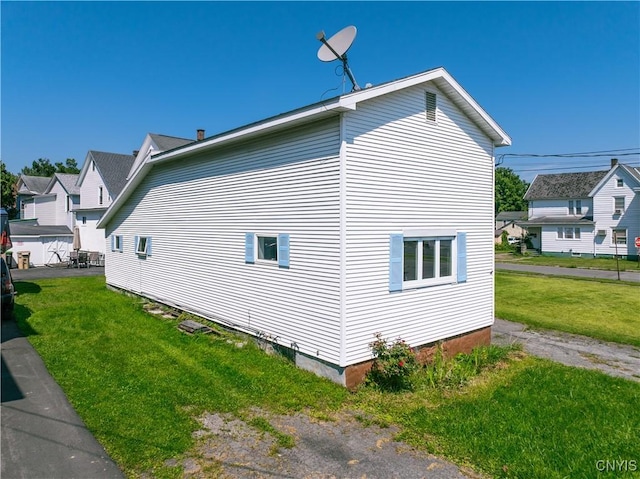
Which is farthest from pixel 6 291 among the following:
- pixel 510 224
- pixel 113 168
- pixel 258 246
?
pixel 510 224

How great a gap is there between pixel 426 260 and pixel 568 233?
36.1 m

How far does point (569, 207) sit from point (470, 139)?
36922mm

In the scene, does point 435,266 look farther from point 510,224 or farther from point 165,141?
point 510,224

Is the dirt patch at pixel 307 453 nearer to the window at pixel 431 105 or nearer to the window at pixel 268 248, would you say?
the window at pixel 268 248

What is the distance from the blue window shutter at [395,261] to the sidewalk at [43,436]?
5.17 metres

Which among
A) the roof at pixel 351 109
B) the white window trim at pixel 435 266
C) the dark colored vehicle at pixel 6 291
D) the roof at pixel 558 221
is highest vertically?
the roof at pixel 351 109

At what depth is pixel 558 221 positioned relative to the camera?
3872 centimetres

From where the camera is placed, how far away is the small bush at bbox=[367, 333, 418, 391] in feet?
23.4

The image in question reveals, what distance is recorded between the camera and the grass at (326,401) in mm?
5227

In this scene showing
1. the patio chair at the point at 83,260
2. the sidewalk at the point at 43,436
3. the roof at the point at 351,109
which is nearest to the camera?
the sidewalk at the point at 43,436

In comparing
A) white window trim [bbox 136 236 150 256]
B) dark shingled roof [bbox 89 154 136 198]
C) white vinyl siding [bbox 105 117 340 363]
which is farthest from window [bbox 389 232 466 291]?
dark shingled roof [bbox 89 154 136 198]

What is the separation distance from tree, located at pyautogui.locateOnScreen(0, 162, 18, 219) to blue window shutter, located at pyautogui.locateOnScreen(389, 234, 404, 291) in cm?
4604

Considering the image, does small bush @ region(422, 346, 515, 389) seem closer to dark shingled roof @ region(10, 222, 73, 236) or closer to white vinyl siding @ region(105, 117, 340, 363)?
white vinyl siding @ region(105, 117, 340, 363)

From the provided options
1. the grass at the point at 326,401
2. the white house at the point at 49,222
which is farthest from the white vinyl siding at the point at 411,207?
the white house at the point at 49,222
